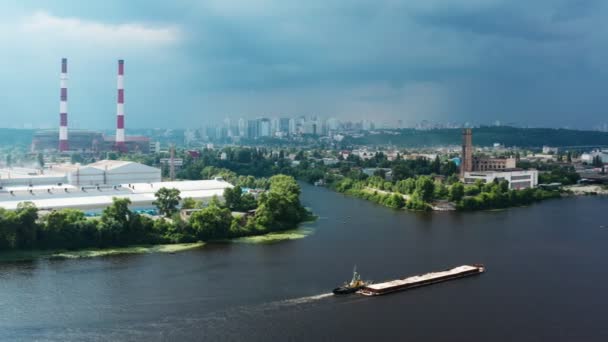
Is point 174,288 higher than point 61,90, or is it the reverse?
point 61,90

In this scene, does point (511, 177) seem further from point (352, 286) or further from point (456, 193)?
point (352, 286)

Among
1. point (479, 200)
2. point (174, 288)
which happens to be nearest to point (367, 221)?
point (479, 200)

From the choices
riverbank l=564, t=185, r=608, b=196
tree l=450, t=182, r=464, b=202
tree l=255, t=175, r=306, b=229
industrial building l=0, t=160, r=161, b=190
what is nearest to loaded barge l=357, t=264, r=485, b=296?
tree l=255, t=175, r=306, b=229

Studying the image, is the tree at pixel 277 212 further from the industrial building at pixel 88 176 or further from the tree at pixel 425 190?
the industrial building at pixel 88 176

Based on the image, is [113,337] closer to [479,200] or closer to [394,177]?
[479,200]

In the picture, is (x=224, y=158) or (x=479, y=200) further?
(x=224, y=158)

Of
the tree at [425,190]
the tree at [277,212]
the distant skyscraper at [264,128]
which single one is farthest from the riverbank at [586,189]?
the distant skyscraper at [264,128]
